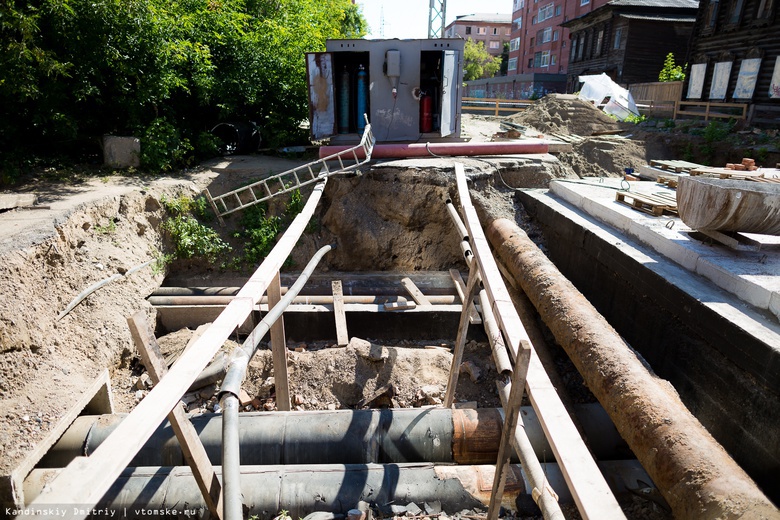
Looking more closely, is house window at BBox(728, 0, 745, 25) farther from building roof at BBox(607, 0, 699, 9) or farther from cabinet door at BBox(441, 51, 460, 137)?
cabinet door at BBox(441, 51, 460, 137)

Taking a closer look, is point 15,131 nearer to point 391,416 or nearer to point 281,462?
point 281,462

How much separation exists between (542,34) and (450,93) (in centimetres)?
3827

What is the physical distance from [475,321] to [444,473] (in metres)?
3.30

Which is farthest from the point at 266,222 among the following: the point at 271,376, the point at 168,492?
the point at 168,492

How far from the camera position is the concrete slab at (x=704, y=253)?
4543 millimetres

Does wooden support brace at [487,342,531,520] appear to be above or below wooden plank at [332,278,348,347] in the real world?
above

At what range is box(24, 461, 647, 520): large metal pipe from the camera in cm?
412

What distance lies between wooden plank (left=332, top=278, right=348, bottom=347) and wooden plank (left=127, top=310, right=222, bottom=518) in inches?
156

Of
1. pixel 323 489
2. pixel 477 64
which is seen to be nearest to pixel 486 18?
pixel 477 64

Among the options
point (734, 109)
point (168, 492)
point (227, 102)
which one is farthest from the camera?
point (734, 109)

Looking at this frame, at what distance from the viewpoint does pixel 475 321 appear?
7430 millimetres

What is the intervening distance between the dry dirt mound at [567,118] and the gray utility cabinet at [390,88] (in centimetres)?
660

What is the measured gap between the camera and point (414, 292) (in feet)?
26.9

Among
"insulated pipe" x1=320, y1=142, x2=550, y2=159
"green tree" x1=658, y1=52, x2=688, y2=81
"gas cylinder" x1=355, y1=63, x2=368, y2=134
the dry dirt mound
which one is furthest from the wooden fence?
"insulated pipe" x1=320, y1=142, x2=550, y2=159
